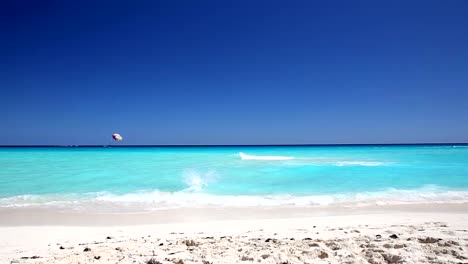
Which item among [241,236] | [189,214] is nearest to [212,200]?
[189,214]

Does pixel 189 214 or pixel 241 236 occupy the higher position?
pixel 241 236

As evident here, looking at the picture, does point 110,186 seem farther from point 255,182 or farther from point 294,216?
point 294,216

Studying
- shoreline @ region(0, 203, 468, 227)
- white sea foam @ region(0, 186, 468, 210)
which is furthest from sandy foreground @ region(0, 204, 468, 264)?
white sea foam @ region(0, 186, 468, 210)

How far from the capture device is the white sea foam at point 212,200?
26.0 feet

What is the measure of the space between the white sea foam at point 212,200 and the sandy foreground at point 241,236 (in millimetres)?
767

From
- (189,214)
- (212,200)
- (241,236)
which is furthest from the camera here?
(212,200)

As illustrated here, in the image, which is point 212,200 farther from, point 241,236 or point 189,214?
point 241,236

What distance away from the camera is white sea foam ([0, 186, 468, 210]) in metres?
7.94

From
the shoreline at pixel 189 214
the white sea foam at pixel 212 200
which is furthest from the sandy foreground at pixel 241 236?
the white sea foam at pixel 212 200

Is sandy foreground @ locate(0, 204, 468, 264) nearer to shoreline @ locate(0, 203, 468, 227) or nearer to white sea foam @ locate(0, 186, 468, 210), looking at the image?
shoreline @ locate(0, 203, 468, 227)

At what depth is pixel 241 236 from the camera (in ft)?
15.6

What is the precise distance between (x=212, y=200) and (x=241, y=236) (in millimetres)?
3902

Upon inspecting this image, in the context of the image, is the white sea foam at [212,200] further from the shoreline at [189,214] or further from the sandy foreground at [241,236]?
the sandy foreground at [241,236]

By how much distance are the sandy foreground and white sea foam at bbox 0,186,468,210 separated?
0.77 metres
